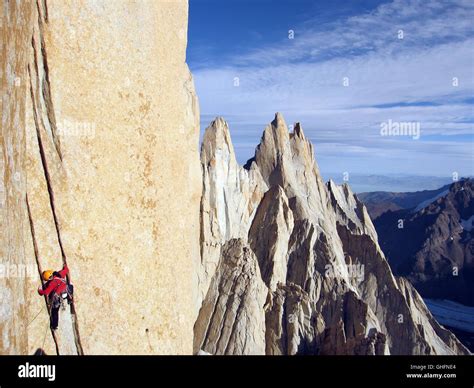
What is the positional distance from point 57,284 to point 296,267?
27.4 m

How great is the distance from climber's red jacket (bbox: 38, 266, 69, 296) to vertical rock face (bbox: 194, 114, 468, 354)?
14.2m

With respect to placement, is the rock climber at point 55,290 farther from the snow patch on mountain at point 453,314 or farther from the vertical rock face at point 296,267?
the snow patch on mountain at point 453,314

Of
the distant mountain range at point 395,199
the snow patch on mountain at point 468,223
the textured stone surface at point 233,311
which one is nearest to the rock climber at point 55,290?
the textured stone surface at point 233,311

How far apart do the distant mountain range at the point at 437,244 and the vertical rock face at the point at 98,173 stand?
68053 mm

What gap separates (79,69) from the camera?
33.1 ft

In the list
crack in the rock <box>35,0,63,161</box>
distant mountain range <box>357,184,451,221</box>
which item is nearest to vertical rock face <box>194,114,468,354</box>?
crack in the rock <box>35,0,63,161</box>

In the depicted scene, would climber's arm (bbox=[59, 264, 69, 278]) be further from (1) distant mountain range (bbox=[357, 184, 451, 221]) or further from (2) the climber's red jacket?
(1) distant mountain range (bbox=[357, 184, 451, 221])

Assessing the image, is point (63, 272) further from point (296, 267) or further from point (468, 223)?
point (468, 223)

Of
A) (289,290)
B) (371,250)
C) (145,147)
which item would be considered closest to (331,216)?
(371,250)

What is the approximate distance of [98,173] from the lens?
34.0ft

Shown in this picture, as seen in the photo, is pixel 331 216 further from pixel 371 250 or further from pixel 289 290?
pixel 289 290

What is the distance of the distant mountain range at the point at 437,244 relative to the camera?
79.3 meters
